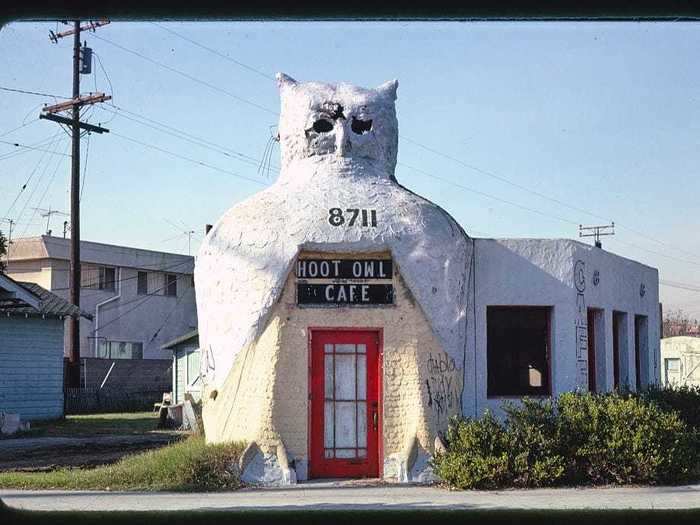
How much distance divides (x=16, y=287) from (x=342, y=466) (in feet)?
41.6

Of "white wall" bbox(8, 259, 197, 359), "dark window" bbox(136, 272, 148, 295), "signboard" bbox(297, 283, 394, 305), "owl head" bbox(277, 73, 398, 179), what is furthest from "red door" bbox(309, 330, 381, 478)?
"dark window" bbox(136, 272, 148, 295)

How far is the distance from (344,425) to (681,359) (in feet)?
111

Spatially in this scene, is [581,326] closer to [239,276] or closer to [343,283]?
[343,283]

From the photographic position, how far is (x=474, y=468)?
13328 mm

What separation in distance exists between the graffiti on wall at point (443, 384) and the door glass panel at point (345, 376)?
1.12 metres

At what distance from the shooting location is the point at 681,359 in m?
44.4

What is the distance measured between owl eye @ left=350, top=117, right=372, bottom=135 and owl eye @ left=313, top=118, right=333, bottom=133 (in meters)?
0.36

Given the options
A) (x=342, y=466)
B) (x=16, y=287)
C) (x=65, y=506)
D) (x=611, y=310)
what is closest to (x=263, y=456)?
(x=342, y=466)

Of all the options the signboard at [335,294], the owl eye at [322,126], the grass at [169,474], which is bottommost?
the grass at [169,474]

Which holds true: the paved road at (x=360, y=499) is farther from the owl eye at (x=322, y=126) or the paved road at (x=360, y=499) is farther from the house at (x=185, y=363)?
the house at (x=185, y=363)

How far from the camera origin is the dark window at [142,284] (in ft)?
146

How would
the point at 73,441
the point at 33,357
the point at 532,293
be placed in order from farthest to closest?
the point at 33,357, the point at 73,441, the point at 532,293

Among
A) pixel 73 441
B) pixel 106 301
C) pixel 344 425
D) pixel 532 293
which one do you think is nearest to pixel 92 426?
pixel 73 441

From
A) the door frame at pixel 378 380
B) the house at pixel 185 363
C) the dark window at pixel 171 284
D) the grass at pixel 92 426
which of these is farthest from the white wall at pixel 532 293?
the dark window at pixel 171 284
